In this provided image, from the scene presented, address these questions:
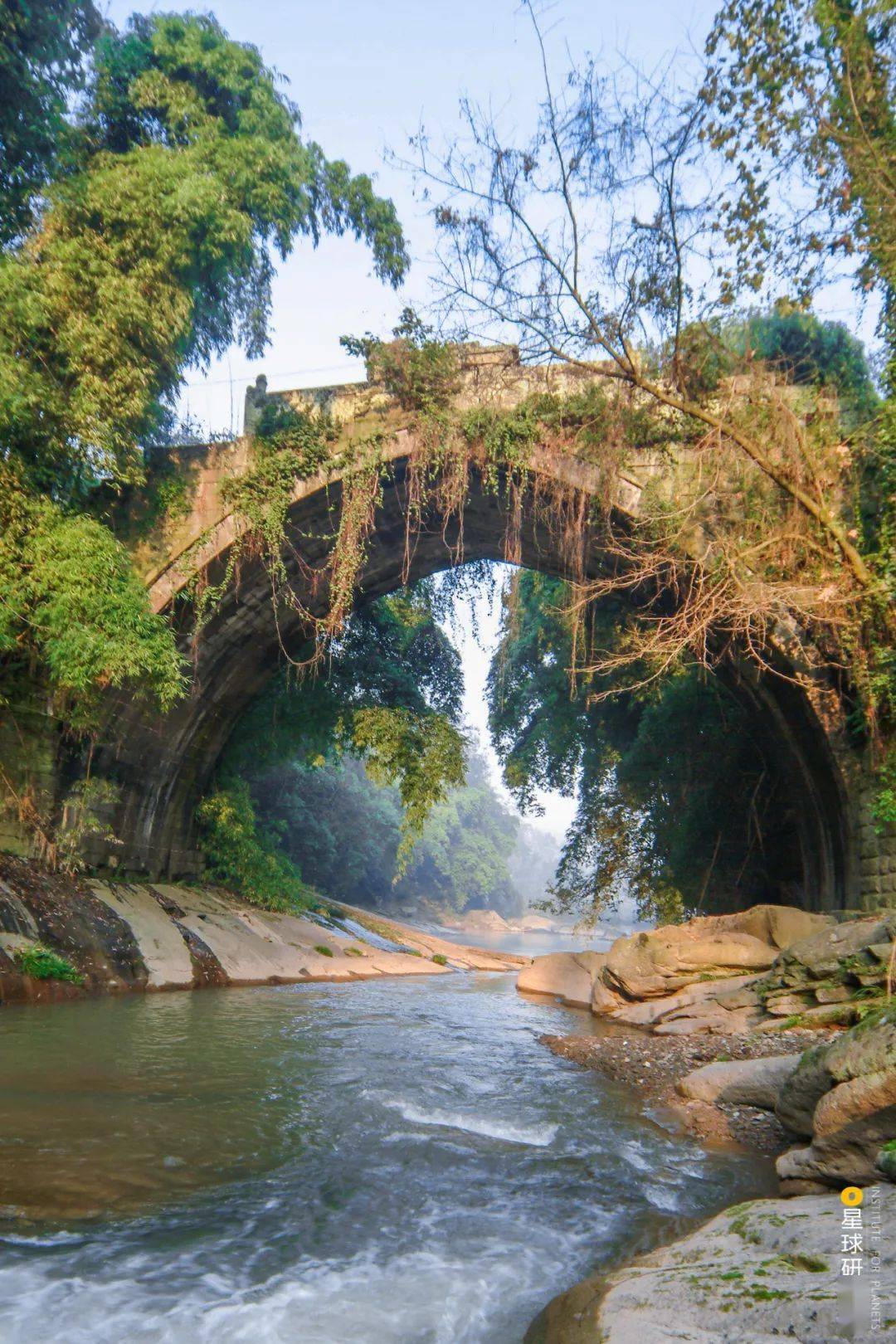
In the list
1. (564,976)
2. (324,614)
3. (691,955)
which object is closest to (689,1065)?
(691,955)

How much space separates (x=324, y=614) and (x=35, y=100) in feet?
28.0

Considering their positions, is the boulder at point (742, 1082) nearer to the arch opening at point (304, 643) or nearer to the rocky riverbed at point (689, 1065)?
the rocky riverbed at point (689, 1065)

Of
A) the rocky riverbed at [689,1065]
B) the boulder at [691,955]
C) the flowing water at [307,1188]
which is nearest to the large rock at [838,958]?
the rocky riverbed at [689,1065]

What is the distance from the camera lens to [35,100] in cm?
1130

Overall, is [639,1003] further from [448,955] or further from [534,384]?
[448,955]

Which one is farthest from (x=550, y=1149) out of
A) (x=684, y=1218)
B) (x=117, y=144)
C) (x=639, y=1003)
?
(x=117, y=144)

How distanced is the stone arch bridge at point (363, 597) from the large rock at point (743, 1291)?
295 inches

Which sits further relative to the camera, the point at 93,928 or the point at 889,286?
the point at 93,928

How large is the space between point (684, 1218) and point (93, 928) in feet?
30.2

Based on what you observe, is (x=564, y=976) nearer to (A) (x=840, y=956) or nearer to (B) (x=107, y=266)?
(A) (x=840, y=956)

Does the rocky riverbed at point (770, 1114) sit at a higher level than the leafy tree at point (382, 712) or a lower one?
lower

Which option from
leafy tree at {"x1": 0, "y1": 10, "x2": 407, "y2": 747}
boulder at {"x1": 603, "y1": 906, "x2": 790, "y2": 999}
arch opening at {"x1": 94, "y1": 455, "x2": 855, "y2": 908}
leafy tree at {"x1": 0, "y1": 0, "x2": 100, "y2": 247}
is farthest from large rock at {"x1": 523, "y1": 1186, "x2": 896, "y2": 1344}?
leafy tree at {"x1": 0, "y1": 0, "x2": 100, "y2": 247}

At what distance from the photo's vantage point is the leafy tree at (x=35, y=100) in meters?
11.1

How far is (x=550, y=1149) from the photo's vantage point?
4.77 meters
